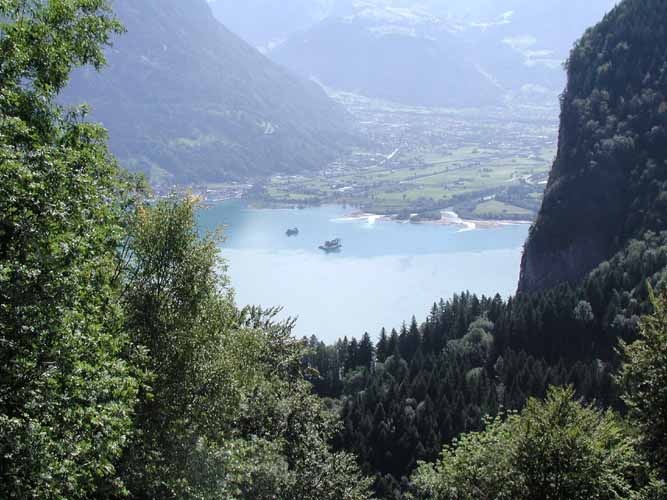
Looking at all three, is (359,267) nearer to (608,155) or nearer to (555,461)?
(608,155)

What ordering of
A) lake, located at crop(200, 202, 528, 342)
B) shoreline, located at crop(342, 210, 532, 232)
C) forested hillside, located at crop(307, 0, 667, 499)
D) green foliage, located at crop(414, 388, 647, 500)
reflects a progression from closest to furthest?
1. green foliage, located at crop(414, 388, 647, 500)
2. forested hillside, located at crop(307, 0, 667, 499)
3. lake, located at crop(200, 202, 528, 342)
4. shoreline, located at crop(342, 210, 532, 232)

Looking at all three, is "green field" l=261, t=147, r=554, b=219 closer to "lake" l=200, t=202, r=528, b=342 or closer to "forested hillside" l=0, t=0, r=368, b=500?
"lake" l=200, t=202, r=528, b=342

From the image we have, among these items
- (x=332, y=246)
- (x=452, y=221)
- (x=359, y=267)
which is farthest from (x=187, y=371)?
(x=452, y=221)

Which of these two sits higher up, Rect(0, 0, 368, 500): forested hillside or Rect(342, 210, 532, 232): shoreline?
Rect(342, 210, 532, 232): shoreline

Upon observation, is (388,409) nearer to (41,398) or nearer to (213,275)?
(213,275)

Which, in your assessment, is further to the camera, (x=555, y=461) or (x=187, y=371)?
(x=555, y=461)

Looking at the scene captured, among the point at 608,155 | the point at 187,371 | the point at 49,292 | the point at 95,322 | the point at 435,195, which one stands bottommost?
the point at 187,371

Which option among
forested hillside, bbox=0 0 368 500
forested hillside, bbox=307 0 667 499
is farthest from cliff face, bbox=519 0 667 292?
forested hillside, bbox=0 0 368 500
